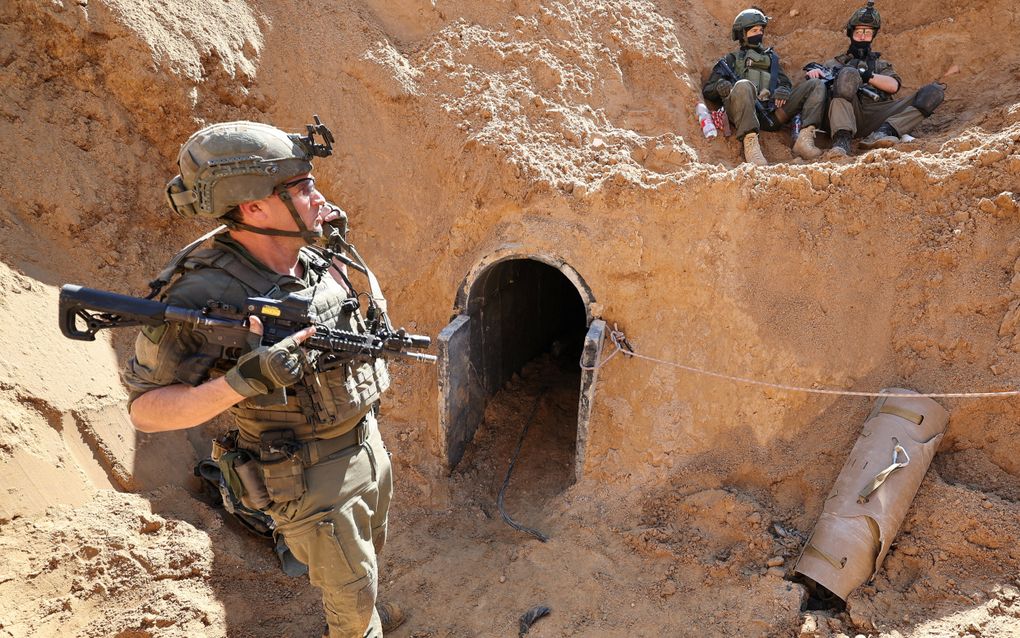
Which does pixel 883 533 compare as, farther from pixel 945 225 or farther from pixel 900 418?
pixel 945 225

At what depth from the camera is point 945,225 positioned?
183 inches

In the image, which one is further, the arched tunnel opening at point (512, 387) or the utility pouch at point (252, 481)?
the arched tunnel opening at point (512, 387)

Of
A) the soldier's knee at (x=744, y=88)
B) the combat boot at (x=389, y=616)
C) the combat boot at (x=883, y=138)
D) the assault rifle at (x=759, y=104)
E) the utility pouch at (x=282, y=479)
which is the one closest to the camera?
the utility pouch at (x=282, y=479)

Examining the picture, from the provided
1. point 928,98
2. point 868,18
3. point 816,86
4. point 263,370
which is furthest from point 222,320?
point 868,18

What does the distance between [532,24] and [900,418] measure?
15.1 feet

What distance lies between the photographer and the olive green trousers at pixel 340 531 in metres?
3.12

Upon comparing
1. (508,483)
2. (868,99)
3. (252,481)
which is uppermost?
(868,99)

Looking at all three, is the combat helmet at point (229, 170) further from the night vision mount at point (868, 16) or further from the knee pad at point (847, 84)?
the night vision mount at point (868, 16)

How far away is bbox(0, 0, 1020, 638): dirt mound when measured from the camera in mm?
3984

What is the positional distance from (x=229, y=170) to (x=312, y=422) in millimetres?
1214

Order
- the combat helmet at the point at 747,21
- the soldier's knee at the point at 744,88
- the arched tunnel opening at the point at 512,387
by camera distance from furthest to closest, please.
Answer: the combat helmet at the point at 747,21, the soldier's knee at the point at 744,88, the arched tunnel opening at the point at 512,387

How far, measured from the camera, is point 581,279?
17.0 ft

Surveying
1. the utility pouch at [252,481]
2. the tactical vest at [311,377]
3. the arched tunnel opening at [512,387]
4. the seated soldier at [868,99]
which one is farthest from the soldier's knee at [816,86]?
the utility pouch at [252,481]

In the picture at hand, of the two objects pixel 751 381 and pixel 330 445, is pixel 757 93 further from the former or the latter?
pixel 330 445
